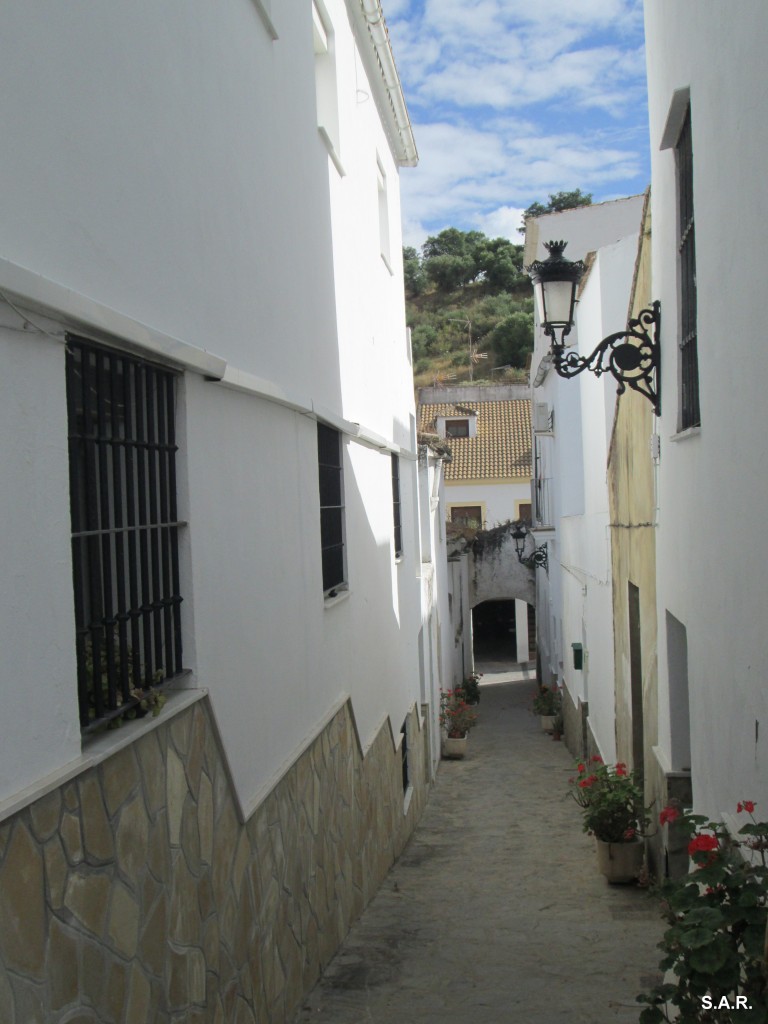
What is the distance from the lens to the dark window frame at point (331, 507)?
7902 mm

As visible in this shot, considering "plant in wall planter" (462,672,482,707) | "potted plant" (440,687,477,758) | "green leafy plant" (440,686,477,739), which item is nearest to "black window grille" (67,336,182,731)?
"potted plant" (440,687,477,758)

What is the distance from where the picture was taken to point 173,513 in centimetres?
442

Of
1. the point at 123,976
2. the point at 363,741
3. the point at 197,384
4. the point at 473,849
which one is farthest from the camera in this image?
the point at 473,849

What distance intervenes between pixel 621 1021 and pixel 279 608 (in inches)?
119

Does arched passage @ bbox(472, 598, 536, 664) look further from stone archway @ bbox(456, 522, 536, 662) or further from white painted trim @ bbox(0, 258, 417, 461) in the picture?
white painted trim @ bbox(0, 258, 417, 461)

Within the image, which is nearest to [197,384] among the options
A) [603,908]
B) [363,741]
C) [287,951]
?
[287,951]

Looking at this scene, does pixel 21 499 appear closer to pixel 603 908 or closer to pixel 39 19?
pixel 39 19

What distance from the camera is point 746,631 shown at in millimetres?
4168

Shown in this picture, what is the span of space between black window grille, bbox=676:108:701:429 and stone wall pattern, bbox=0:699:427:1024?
10.3 feet

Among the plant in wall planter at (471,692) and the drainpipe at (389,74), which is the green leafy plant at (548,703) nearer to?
the plant in wall planter at (471,692)

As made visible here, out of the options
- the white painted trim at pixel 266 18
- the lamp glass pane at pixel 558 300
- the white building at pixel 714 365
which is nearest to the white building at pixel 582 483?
the lamp glass pane at pixel 558 300

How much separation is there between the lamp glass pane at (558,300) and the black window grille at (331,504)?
6.30 feet

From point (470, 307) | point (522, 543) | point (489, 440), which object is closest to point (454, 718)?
point (522, 543)

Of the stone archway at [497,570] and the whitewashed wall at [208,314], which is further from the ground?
the whitewashed wall at [208,314]
